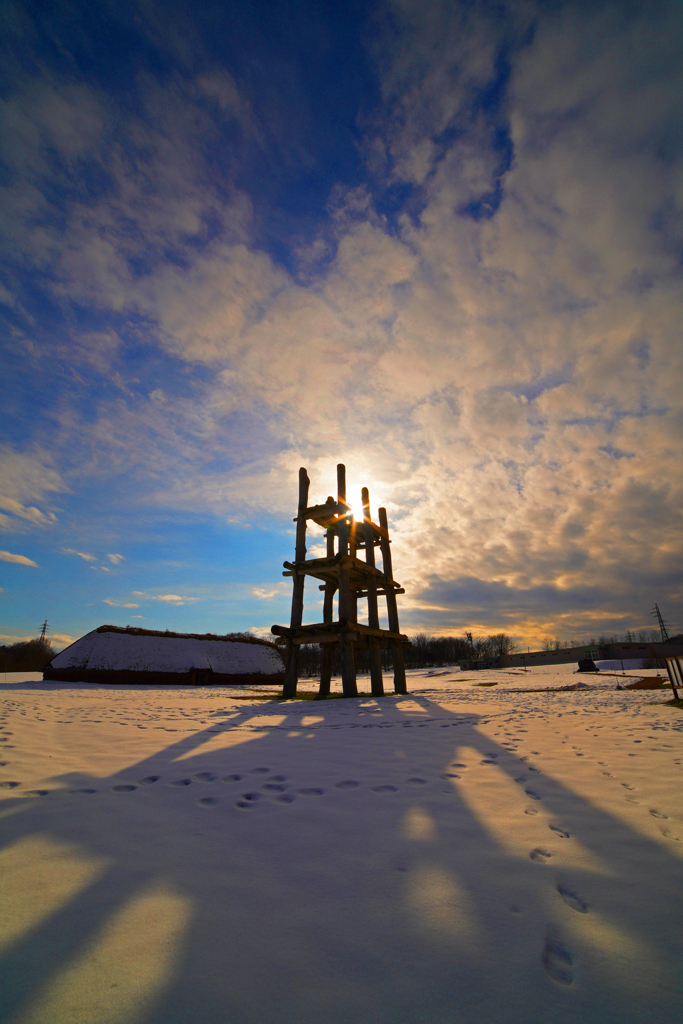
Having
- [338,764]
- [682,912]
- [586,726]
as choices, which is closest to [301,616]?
[586,726]

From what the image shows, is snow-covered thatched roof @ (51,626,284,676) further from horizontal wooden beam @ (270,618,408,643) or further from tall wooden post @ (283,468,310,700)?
horizontal wooden beam @ (270,618,408,643)

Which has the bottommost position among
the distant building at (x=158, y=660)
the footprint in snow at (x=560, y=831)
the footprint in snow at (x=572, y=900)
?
the footprint in snow at (x=572, y=900)

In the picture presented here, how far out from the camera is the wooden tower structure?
1227 cm

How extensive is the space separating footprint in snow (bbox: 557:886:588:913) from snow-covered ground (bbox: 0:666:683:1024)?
1cm

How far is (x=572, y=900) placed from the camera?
1.80 meters

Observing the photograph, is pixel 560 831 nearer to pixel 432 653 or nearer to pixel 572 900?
pixel 572 900

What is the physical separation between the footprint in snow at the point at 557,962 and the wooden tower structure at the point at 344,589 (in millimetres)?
10438

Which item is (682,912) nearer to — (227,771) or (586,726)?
(227,771)

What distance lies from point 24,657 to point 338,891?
183 feet

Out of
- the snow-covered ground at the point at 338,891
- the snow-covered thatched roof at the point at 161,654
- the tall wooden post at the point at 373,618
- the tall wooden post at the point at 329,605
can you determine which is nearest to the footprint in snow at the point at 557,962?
the snow-covered ground at the point at 338,891

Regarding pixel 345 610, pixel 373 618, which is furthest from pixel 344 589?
pixel 373 618

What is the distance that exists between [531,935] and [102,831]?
2.16 metres

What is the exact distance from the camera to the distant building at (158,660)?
823 inches

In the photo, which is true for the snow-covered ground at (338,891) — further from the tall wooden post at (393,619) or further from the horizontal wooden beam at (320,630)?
the tall wooden post at (393,619)
